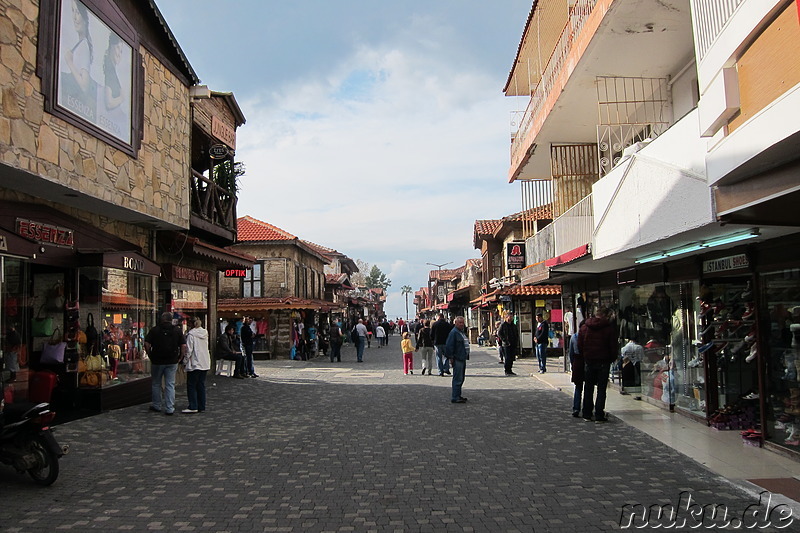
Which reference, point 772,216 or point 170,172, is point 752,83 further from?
point 170,172

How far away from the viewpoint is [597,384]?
9375 mm

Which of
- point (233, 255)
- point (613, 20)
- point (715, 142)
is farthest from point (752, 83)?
point (233, 255)

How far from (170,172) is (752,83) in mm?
10481

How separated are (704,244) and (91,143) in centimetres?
911

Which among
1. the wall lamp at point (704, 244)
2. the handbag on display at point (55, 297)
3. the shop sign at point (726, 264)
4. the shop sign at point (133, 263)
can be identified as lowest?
the handbag on display at point (55, 297)

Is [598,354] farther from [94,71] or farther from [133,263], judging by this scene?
[94,71]

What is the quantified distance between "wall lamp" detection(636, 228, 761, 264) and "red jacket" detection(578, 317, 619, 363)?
1452mm

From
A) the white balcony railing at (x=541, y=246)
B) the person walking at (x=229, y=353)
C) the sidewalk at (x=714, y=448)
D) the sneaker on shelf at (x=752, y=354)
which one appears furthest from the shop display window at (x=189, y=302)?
the sneaker on shelf at (x=752, y=354)

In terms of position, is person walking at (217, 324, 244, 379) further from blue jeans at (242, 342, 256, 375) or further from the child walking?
the child walking

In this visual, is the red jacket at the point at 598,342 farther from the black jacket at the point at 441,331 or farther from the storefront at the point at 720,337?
the black jacket at the point at 441,331

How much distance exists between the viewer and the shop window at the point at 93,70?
870 cm

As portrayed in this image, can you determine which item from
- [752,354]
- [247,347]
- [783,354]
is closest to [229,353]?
[247,347]

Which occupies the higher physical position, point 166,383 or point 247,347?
point 247,347

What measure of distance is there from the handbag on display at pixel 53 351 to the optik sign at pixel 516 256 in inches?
698
